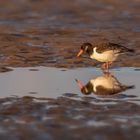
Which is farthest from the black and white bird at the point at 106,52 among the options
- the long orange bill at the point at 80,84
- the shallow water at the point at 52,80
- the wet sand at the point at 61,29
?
the long orange bill at the point at 80,84

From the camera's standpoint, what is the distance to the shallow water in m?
13.1

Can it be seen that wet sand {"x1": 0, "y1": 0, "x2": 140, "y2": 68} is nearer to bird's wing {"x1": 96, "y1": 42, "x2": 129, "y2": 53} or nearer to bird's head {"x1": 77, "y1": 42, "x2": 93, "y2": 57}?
bird's head {"x1": 77, "y1": 42, "x2": 93, "y2": 57}

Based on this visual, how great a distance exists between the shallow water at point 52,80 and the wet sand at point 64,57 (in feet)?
0.35

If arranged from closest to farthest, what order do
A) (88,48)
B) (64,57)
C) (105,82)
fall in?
(105,82)
(88,48)
(64,57)

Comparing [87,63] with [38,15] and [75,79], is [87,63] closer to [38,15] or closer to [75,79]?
[75,79]

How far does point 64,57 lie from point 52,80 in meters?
2.87

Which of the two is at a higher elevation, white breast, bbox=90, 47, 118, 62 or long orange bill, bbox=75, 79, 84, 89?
white breast, bbox=90, 47, 118, 62

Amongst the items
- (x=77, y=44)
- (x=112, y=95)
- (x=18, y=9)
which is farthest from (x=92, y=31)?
(x=112, y=95)

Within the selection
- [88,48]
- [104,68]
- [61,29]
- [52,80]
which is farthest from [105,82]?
[61,29]

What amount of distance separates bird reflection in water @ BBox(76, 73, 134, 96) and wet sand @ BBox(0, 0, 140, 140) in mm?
317

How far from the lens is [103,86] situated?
44.9 feet

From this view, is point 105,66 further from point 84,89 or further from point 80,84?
point 84,89

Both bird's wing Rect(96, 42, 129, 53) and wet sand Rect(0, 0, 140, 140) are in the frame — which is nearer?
wet sand Rect(0, 0, 140, 140)

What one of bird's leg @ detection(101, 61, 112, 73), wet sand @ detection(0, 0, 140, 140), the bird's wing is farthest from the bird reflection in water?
the bird's wing
